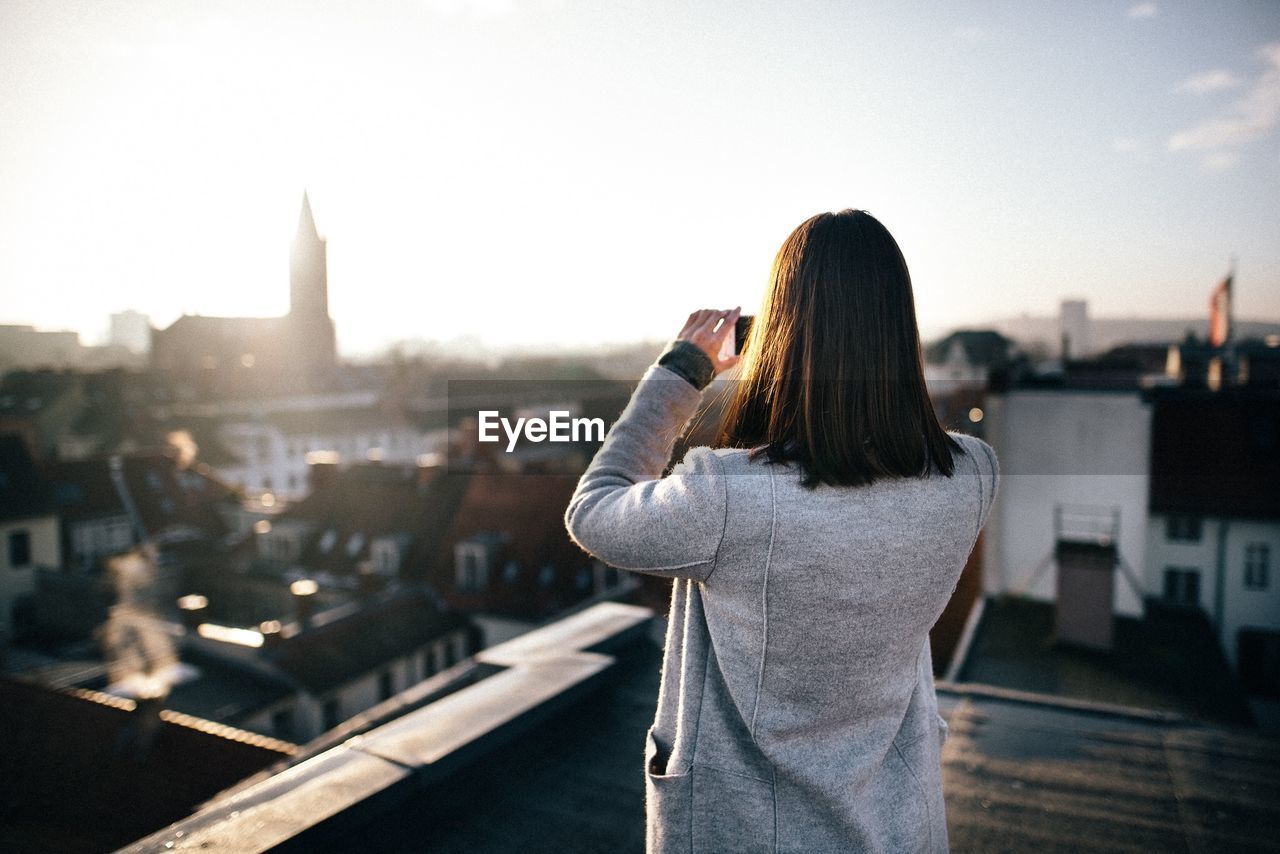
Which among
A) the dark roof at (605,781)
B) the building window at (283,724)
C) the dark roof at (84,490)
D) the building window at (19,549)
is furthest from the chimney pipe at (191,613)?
the dark roof at (605,781)

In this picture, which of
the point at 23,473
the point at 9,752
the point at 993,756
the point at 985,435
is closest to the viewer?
the point at 993,756

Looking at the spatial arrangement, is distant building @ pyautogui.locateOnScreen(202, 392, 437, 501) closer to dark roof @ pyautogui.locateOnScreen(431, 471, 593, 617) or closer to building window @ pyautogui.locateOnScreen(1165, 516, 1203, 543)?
dark roof @ pyautogui.locateOnScreen(431, 471, 593, 617)

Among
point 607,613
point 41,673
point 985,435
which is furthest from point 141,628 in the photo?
point 985,435

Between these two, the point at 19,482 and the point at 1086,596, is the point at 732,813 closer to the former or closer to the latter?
the point at 1086,596

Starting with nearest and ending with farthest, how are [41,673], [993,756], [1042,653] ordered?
1. [993,756]
2. [1042,653]
3. [41,673]

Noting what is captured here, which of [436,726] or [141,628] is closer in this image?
[436,726]

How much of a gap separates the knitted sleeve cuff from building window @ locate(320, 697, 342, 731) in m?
Answer: 9.08

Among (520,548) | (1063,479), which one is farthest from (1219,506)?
(520,548)

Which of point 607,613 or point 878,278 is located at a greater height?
point 878,278

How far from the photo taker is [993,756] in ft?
8.00

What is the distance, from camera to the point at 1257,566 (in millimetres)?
10281

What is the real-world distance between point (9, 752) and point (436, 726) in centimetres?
427

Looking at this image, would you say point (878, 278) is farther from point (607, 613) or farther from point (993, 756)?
point (607, 613)

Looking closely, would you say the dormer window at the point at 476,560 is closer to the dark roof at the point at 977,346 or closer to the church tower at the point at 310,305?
the church tower at the point at 310,305
